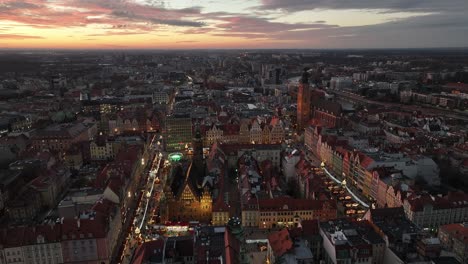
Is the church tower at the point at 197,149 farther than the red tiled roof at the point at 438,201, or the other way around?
the church tower at the point at 197,149

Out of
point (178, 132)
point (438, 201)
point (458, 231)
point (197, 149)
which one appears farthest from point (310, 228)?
point (178, 132)

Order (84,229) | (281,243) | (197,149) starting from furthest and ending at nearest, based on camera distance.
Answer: (197,149), (84,229), (281,243)

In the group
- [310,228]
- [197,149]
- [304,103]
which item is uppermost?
[304,103]

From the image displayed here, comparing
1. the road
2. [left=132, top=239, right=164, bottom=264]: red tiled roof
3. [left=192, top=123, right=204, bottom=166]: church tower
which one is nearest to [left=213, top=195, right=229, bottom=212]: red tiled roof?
the road

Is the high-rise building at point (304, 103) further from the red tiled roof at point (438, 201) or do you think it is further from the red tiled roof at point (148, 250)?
the red tiled roof at point (148, 250)

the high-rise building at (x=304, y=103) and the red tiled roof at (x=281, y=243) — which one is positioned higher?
the high-rise building at (x=304, y=103)

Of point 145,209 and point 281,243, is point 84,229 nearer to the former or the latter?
point 145,209

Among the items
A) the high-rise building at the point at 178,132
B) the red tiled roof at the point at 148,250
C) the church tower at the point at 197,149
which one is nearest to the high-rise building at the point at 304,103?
the high-rise building at the point at 178,132

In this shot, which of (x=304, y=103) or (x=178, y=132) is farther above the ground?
(x=304, y=103)

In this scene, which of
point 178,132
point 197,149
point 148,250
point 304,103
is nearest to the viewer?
point 148,250
